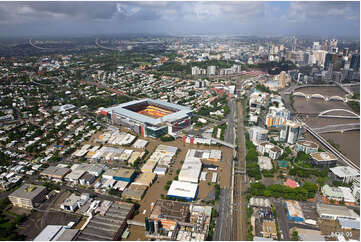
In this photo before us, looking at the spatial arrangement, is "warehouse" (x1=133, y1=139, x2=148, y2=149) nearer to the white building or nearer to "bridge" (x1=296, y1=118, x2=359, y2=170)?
the white building

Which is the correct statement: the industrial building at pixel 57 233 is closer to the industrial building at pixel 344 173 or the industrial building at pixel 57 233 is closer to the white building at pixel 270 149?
the white building at pixel 270 149

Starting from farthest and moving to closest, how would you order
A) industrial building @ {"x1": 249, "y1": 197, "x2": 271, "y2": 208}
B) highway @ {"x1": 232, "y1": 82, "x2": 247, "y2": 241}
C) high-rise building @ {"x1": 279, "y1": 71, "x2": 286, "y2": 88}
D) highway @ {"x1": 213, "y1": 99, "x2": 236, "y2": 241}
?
1. high-rise building @ {"x1": 279, "y1": 71, "x2": 286, "y2": 88}
2. industrial building @ {"x1": 249, "y1": 197, "x2": 271, "y2": 208}
3. highway @ {"x1": 232, "y1": 82, "x2": 247, "y2": 241}
4. highway @ {"x1": 213, "y1": 99, "x2": 236, "y2": 241}

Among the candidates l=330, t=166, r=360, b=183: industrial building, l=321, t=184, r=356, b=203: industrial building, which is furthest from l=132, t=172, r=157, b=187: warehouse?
l=330, t=166, r=360, b=183: industrial building

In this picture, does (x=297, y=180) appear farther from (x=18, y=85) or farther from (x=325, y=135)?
(x=18, y=85)

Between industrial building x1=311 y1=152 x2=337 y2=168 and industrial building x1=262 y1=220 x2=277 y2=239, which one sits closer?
industrial building x1=262 y1=220 x2=277 y2=239

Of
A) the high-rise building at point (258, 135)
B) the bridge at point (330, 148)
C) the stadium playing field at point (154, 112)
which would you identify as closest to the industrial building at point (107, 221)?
the high-rise building at point (258, 135)

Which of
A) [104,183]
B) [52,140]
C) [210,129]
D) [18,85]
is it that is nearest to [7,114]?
[52,140]
